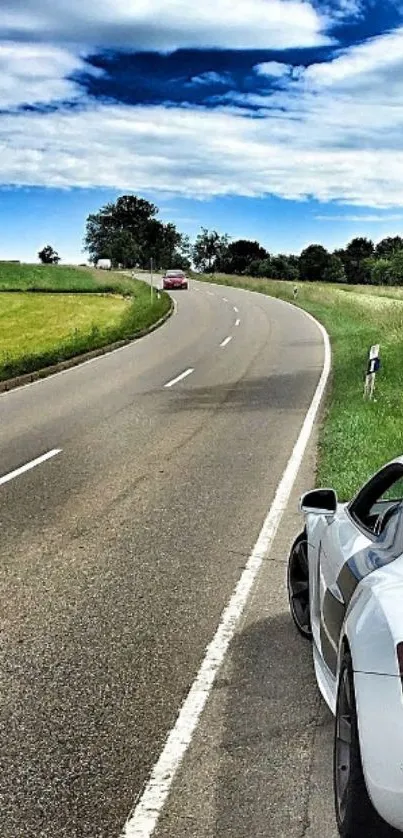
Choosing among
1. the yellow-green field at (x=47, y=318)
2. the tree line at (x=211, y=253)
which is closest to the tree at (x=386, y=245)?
the tree line at (x=211, y=253)

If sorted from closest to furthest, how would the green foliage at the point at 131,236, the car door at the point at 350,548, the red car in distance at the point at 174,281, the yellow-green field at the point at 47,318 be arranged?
the car door at the point at 350,548
the yellow-green field at the point at 47,318
the red car in distance at the point at 174,281
the green foliage at the point at 131,236

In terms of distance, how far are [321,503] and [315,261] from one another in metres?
170

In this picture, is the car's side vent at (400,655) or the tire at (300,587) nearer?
the car's side vent at (400,655)

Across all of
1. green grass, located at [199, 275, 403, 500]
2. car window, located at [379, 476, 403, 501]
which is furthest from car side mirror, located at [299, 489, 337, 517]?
green grass, located at [199, 275, 403, 500]

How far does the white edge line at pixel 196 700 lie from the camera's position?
3.81 metres

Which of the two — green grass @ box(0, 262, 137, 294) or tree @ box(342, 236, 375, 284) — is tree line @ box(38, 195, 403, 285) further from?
green grass @ box(0, 262, 137, 294)

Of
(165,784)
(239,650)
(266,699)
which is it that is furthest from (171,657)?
(165,784)

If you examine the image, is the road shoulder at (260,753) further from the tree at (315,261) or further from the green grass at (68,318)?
the tree at (315,261)

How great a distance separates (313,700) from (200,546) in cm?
289

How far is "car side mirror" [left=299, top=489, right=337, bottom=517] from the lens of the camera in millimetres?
4738

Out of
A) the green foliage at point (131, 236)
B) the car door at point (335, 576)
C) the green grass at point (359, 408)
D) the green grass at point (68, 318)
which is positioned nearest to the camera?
the car door at point (335, 576)

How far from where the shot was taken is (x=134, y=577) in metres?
6.85

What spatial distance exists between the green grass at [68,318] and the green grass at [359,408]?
669 centimetres

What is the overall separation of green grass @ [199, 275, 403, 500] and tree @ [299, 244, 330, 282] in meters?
138
